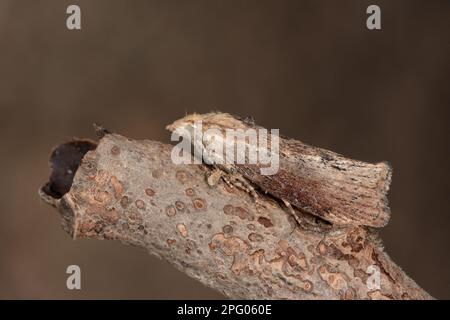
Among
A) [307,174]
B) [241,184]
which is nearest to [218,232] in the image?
[241,184]

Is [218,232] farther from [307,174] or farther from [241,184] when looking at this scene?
[307,174]

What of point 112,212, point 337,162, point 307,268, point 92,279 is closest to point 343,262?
point 307,268

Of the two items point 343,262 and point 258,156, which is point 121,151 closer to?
point 258,156
